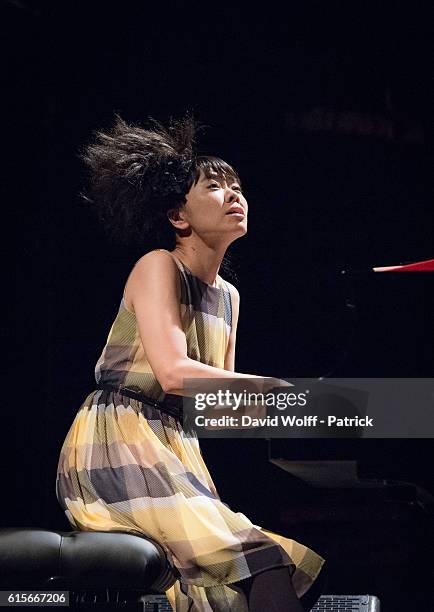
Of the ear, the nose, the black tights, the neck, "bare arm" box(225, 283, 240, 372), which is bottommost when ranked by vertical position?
the black tights

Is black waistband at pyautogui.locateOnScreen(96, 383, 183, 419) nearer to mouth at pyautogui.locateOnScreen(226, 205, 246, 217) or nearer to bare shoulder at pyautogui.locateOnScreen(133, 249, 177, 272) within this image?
bare shoulder at pyautogui.locateOnScreen(133, 249, 177, 272)

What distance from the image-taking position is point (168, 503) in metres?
2.05

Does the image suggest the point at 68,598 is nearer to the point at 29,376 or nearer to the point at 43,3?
the point at 29,376

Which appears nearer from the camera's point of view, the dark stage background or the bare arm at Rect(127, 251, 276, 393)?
A: the bare arm at Rect(127, 251, 276, 393)

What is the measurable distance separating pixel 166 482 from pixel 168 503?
0.15ft

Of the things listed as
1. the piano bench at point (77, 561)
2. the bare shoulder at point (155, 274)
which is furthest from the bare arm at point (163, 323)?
the piano bench at point (77, 561)

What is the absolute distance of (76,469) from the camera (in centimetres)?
216

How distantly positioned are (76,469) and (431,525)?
2.57ft

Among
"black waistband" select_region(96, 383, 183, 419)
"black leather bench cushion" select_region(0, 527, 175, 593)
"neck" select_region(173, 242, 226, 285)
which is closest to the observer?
"black leather bench cushion" select_region(0, 527, 175, 593)

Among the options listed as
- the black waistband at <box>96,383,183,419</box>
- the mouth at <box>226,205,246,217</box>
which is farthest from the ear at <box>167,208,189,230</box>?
the black waistband at <box>96,383,183,419</box>

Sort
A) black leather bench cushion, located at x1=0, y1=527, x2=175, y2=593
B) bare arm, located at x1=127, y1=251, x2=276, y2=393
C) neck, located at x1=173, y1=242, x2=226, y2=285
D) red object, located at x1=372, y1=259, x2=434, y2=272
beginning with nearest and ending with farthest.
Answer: black leather bench cushion, located at x1=0, y1=527, x2=175, y2=593 → bare arm, located at x1=127, y1=251, x2=276, y2=393 → neck, located at x1=173, y1=242, x2=226, y2=285 → red object, located at x1=372, y1=259, x2=434, y2=272

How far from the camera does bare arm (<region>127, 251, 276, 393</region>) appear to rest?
2.08 m

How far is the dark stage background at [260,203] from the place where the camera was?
2471mm

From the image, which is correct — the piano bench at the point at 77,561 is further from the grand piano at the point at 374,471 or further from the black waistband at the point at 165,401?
the grand piano at the point at 374,471
